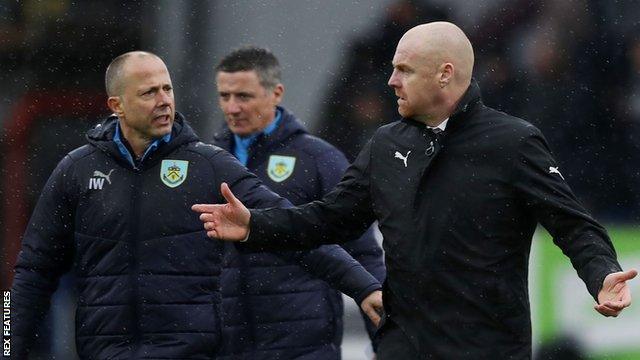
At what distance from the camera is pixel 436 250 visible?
490cm

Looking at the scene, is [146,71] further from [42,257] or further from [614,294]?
[614,294]

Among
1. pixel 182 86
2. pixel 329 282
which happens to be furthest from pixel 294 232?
pixel 182 86

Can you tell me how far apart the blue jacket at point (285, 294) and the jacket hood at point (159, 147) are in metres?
0.91

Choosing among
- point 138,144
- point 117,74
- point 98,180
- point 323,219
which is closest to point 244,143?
point 117,74

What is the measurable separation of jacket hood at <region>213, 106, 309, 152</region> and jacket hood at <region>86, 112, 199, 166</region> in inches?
37.0

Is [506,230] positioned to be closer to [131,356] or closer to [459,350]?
[459,350]

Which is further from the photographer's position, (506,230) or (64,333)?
(64,333)

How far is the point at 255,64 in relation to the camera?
700 centimetres

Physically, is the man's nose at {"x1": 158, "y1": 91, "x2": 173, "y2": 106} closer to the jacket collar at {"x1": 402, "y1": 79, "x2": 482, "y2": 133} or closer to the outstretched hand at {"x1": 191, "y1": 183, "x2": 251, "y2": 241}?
the outstretched hand at {"x1": 191, "y1": 183, "x2": 251, "y2": 241}

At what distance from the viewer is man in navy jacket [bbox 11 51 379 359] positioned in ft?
18.4

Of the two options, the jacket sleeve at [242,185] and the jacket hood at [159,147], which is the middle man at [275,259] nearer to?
the jacket sleeve at [242,185]

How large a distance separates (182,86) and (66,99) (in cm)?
52

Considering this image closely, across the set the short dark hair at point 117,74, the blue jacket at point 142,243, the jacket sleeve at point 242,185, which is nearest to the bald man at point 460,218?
the jacket sleeve at point 242,185

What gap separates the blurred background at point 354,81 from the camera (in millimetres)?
7691
